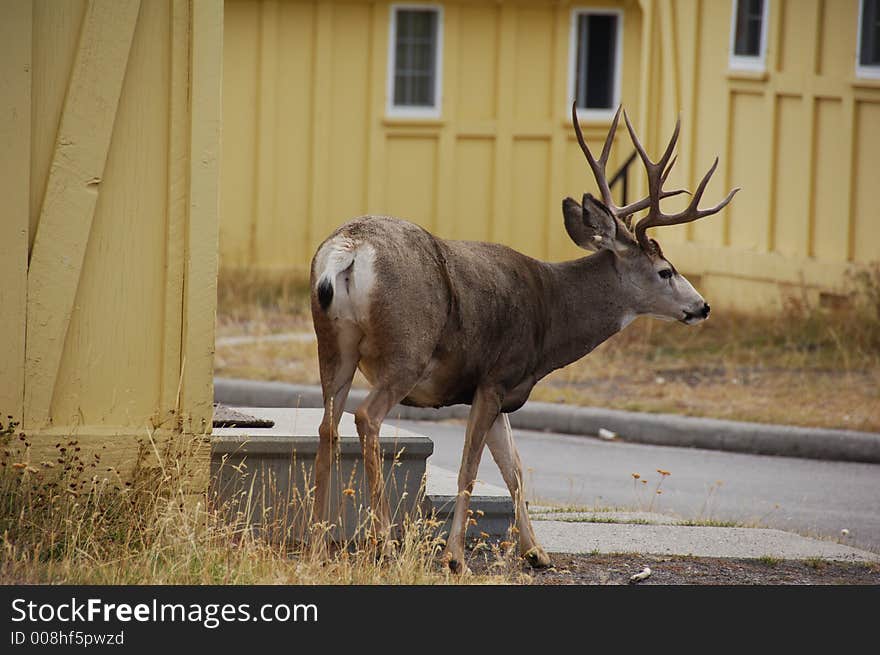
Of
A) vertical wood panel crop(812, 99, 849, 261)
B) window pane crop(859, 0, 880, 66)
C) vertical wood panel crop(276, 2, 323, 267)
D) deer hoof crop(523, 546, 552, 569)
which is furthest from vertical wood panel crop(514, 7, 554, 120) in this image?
deer hoof crop(523, 546, 552, 569)

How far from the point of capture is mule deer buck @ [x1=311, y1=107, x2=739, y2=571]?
7363 mm

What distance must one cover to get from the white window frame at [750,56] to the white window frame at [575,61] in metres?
3.02

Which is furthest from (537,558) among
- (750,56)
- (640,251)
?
(750,56)

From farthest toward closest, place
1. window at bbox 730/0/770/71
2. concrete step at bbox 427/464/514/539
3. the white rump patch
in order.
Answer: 1. window at bbox 730/0/770/71
2. concrete step at bbox 427/464/514/539
3. the white rump patch

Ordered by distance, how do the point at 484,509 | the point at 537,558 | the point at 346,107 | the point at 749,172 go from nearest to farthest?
A: the point at 537,558
the point at 484,509
the point at 749,172
the point at 346,107

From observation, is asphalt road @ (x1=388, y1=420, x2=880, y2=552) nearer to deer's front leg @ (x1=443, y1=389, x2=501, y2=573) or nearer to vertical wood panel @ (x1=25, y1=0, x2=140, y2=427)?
deer's front leg @ (x1=443, y1=389, x2=501, y2=573)

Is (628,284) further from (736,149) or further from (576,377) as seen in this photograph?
(736,149)

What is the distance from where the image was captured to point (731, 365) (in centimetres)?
1608

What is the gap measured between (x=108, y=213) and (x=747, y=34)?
40.7 ft

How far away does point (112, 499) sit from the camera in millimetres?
7785

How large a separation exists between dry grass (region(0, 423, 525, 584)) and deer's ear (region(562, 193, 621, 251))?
1688mm

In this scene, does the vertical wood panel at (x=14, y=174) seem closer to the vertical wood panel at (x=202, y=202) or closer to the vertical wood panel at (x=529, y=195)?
the vertical wood panel at (x=202, y=202)

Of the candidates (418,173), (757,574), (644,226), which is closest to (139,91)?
(644,226)

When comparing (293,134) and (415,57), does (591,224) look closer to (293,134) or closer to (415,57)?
(293,134)
